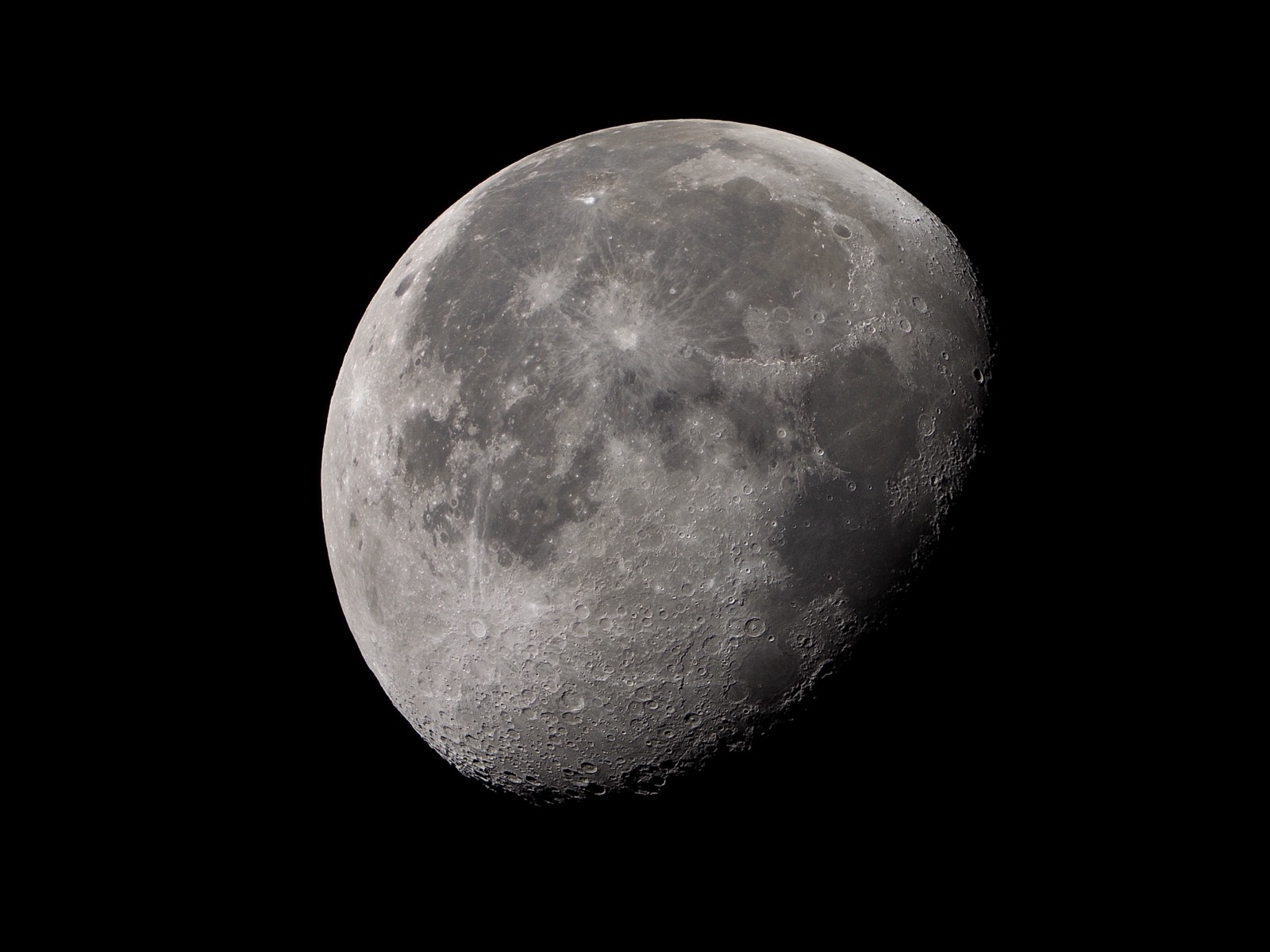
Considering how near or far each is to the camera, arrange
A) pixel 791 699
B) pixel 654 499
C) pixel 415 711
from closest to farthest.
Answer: pixel 654 499 < pixel 791 699 < pixel 415 711

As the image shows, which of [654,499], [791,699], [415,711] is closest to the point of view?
[654,499]

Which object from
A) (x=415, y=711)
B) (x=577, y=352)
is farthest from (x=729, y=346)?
(x=415, y=711)

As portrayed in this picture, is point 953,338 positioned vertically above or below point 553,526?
above

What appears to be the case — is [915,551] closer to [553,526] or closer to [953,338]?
[953,338]

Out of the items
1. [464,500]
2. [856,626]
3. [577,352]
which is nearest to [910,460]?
[856,626]

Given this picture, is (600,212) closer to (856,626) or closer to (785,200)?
(785,200)

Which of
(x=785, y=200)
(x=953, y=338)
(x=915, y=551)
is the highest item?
(x=785, y=200)

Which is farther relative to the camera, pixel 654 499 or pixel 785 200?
pixel 785 200
